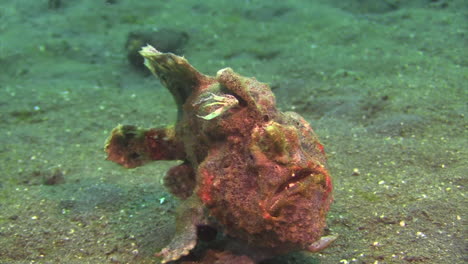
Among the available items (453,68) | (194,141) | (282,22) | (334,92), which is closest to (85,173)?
(194,141)

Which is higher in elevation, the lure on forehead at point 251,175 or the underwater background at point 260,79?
the lure on forehead at point 251,175

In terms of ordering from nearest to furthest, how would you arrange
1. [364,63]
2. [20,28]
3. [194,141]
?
[194,141] → [364,63] → [20,28]

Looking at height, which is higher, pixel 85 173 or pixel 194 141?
pixel 194 141

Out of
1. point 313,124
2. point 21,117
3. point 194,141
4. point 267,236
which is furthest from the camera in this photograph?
point 21,117

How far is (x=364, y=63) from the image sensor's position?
25.9 feet

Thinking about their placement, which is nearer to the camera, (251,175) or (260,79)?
(251,175)

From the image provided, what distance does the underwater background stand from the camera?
3.25 m

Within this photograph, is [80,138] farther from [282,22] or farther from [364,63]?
[282,22]

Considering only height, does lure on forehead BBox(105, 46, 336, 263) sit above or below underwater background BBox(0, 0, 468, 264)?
above

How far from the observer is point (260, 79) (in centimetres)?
775

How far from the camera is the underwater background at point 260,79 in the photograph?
128 inches

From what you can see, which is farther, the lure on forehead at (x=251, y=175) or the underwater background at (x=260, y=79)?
the underwater background at (x=260, y=79)

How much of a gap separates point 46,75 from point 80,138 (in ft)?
12.4

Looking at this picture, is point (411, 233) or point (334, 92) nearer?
point (411, 233)
